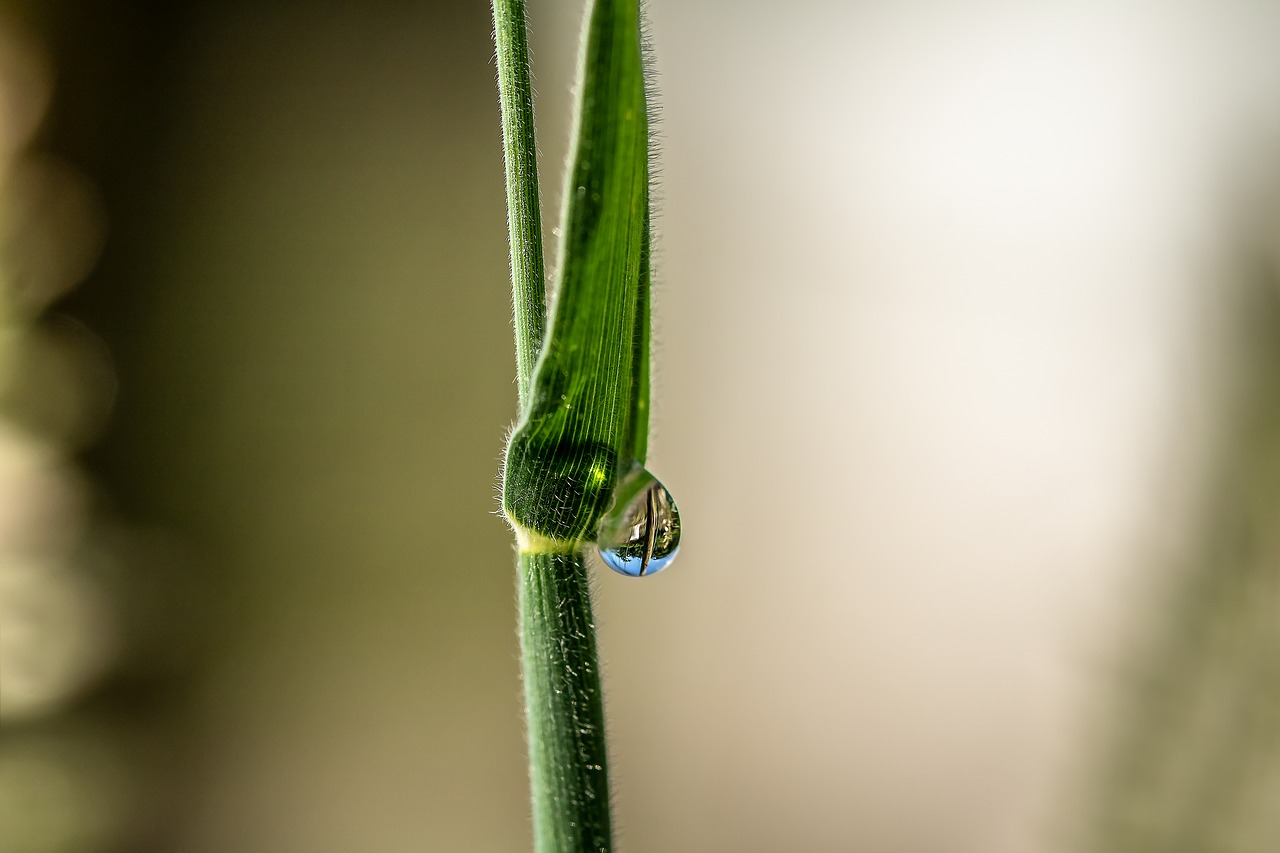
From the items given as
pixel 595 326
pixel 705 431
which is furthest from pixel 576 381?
pixel 705 431

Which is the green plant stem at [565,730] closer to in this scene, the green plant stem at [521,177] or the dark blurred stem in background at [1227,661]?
the green plant stem at [521,177]

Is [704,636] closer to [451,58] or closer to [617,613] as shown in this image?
[617,613]

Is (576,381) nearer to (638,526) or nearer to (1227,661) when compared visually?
(638,526)

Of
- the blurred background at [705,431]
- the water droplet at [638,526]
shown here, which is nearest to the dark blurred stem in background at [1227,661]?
the blurred background at [705,431]

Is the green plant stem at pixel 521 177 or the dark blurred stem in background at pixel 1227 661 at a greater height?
the green plant stem at pixel 521 177

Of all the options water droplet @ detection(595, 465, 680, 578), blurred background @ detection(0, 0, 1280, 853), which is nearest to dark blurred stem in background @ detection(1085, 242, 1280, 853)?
blurred background @ detection(0, 0, 1280, 853)

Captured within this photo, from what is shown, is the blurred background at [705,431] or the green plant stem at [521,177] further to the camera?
the blurred background at [705,431]

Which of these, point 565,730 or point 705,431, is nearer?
A: point 565,730
